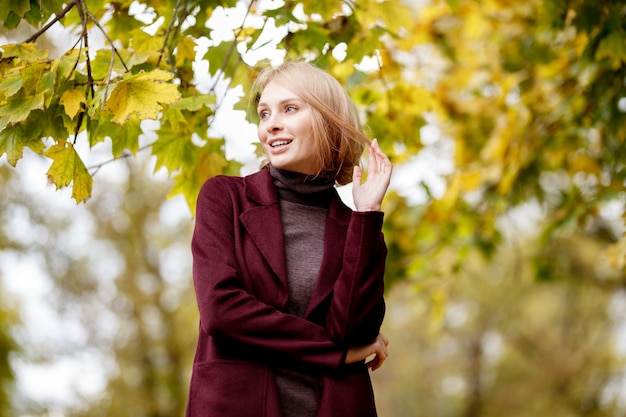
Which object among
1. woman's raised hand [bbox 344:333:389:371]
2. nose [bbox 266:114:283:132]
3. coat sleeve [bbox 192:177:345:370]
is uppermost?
nose [bbox 266:114:283:132]

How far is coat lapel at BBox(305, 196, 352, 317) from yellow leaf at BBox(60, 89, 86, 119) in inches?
31.7

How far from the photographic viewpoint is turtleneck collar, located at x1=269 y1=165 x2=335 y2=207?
6.81 ft

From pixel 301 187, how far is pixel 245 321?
1.55 feet

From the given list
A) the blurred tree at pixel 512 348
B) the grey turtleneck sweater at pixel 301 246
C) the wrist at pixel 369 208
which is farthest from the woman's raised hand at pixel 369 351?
the blurred tree at pixel 512 348

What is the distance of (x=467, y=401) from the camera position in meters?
16.5

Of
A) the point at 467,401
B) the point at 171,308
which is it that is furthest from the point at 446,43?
the point at 467,401

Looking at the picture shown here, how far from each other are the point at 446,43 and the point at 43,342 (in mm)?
6679

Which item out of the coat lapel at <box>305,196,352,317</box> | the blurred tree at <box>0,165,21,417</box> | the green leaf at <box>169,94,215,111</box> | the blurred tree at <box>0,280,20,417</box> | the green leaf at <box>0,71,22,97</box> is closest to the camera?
the coat lapel at <box>305,196,352,317</box>

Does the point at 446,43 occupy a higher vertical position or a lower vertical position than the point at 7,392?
higher

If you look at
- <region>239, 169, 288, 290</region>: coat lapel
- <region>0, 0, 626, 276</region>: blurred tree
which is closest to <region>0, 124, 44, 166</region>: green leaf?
<region>0, 0, 626, 276</region>: blurred tree

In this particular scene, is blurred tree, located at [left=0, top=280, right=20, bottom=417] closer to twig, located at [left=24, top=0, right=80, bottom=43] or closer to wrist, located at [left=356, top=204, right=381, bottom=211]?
twig, located at [left=24, top=0, right=80, bottom=43]

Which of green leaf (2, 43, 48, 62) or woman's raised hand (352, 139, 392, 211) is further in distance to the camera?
green leaf (2, 43, 48, 62)

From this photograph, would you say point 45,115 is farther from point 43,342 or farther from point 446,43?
point 43,342

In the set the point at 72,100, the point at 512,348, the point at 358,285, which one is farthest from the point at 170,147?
the point at 512,348
